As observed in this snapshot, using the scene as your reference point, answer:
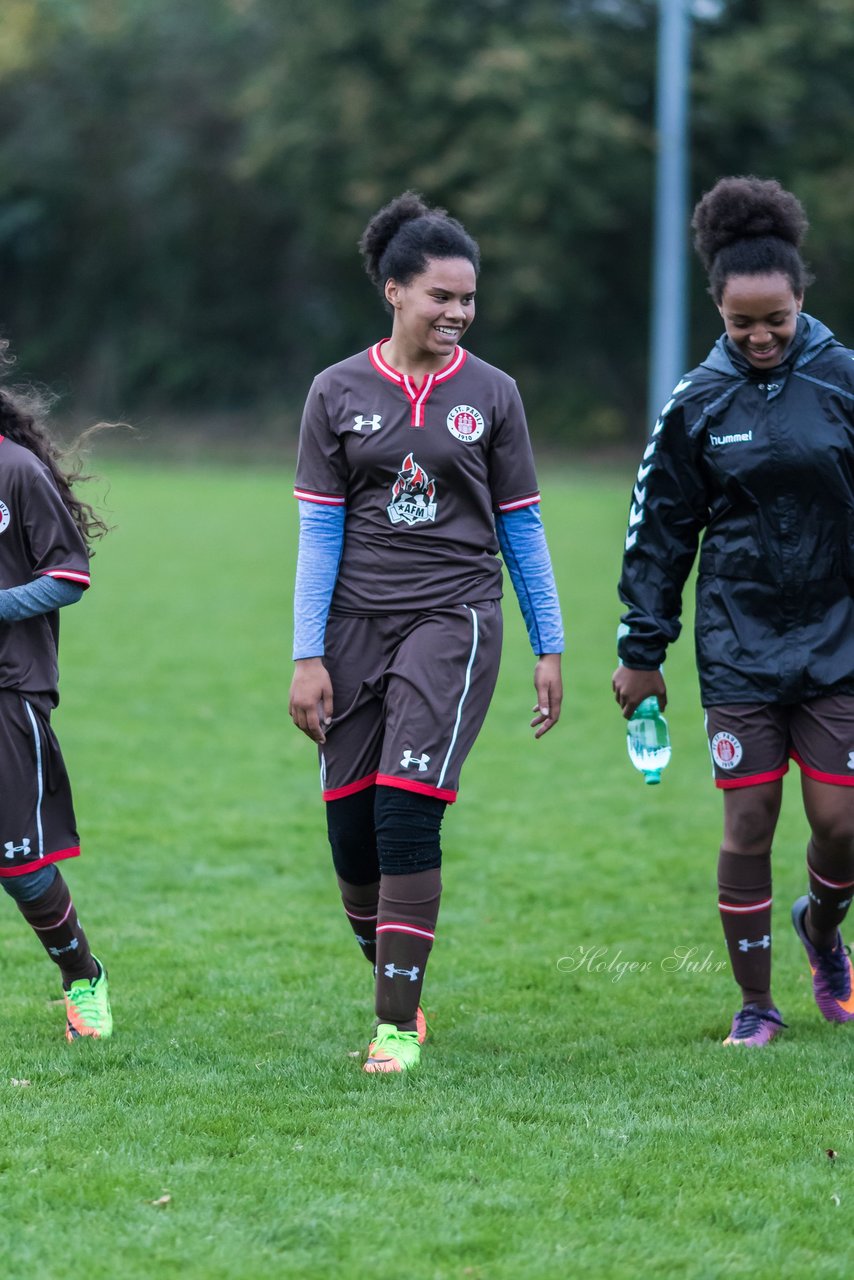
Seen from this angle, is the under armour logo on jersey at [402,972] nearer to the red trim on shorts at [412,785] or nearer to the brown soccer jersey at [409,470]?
the red trim on shorts at [412,785]

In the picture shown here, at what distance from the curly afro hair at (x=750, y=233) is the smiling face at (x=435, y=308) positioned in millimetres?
691

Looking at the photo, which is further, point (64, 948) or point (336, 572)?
point (64, 948)

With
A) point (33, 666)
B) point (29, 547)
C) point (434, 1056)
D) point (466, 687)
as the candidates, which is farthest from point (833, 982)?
point (29, 547)

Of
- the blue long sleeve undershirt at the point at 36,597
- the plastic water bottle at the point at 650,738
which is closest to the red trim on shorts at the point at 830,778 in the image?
the plastic water bottle at the point at 650,738

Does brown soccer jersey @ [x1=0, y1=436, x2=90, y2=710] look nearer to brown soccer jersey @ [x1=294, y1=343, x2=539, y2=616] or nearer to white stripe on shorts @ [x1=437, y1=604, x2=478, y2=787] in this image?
brown soccer jersey @ [x1=294, y1=343, x2=539, y2=616]

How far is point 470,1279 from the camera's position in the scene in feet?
10.6

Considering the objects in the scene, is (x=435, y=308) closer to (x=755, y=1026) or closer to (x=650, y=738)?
(x=650, y=738)

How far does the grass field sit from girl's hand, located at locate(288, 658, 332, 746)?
3.04 feet

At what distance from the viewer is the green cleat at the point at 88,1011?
16.2ft

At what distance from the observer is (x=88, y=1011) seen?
4.95m

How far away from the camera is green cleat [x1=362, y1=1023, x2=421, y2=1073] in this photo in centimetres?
455

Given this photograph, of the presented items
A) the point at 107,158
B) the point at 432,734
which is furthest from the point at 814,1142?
the point at 107,158

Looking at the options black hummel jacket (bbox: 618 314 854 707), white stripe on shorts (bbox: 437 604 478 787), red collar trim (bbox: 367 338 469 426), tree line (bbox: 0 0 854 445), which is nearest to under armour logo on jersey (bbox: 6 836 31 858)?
white stripe on shorts (bbox: 437 604 478 787)

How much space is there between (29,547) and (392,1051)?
5.60 feet
